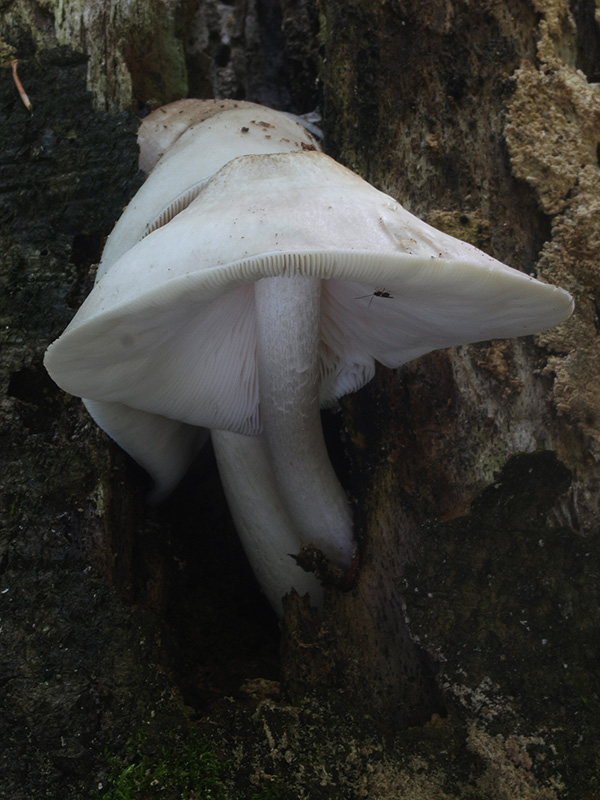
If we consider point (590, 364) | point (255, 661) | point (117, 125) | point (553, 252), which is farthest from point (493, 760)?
point (117, 125)

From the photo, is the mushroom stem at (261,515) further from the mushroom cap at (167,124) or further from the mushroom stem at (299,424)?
the mushroom cap at (167,124)

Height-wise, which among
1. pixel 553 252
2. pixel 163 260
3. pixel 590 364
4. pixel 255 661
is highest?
pixel 163 260

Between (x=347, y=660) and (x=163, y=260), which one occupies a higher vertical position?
(x=163, y=260)

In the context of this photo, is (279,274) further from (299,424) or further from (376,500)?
(376,500)

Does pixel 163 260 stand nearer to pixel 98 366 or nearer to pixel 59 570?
pixel 98 366

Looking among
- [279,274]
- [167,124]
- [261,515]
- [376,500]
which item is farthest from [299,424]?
[167,124]
